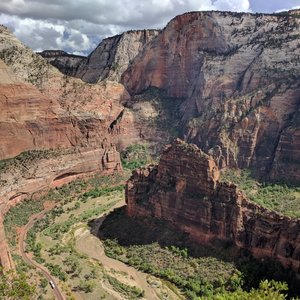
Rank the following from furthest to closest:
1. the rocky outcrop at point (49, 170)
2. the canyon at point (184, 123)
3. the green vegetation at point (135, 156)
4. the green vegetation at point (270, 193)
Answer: the green vegetation at point (135, 156), the rocky outcrop at point (49, 170), the green vegetation at point (270, 193), the canyon at point (184, 123)

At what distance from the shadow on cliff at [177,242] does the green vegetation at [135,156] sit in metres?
30.1

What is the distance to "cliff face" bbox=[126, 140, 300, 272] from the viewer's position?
170ft

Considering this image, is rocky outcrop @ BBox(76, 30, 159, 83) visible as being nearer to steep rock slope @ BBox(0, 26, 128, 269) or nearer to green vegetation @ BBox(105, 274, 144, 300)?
steep rock slope @ BBox(0, 26, 128, 269)

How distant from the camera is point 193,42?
116 metres

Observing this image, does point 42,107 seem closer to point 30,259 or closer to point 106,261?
point 30,259

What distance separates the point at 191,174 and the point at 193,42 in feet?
202

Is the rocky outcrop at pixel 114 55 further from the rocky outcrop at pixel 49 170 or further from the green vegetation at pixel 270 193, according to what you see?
the green vegetation at pixel 270 193

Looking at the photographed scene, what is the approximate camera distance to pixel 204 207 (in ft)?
191

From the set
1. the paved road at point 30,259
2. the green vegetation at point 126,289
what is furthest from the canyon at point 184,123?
the green vegetation at point 126,289

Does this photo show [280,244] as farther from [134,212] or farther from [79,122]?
[79,122]

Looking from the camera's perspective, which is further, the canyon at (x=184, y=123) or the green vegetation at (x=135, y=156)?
the green vegetation at (x=135, y=156)

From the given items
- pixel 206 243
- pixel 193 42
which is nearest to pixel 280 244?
pixel 206 243

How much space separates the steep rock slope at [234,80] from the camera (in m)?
87.9

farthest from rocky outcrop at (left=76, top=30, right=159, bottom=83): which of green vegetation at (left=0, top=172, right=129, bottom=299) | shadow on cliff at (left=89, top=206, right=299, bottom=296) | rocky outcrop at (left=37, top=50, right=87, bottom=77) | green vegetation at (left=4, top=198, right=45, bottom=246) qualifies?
shadow on cliff at (left=89, top=206, right=299, bottom=296)
